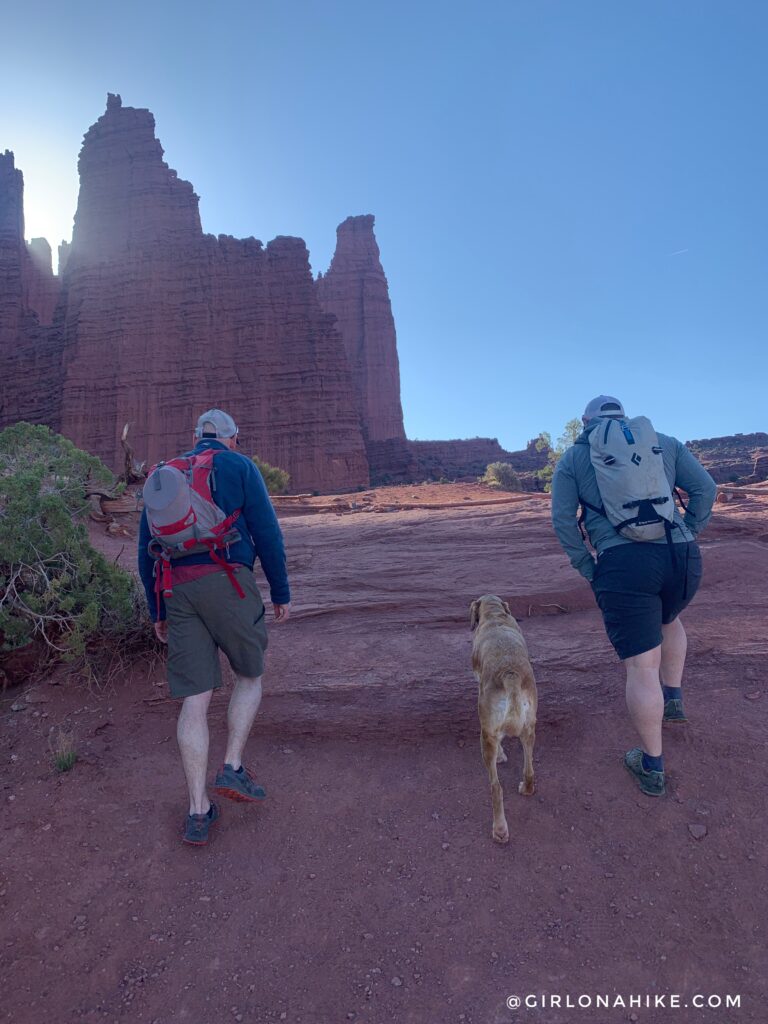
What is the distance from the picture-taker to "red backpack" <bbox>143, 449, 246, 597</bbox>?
11.0ft

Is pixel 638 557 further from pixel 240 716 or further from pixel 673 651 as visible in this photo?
pixel 240 716

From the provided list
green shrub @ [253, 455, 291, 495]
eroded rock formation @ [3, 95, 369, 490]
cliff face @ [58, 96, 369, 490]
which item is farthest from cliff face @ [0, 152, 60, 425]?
green shrub @ [253, 455, 291, 495]

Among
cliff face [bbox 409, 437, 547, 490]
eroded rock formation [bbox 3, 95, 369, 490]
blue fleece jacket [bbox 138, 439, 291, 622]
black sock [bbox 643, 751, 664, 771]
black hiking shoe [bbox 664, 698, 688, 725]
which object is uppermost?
eroded rock formation [bbox 3, 95, 369, 490]

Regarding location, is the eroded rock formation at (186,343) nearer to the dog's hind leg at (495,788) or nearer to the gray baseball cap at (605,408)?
the gray baseball cap at (605,408)

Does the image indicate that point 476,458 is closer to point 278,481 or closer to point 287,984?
point 278,481

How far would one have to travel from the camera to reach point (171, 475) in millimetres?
3400

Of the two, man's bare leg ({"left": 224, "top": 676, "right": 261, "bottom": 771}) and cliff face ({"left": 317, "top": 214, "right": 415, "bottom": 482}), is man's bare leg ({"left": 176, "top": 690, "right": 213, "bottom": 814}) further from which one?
cliff face ({"left": 317, "top": 214, "right": 415, "bottom": 482})

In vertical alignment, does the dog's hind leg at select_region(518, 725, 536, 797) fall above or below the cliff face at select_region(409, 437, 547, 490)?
below

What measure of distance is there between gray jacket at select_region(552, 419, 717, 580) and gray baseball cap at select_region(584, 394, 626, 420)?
60 millimetres

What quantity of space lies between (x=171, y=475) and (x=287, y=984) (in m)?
2.44

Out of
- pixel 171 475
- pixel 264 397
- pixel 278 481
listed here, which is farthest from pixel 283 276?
pixel 171 475

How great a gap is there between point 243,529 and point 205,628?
60 cm

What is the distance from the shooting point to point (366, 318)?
67312 millimetres

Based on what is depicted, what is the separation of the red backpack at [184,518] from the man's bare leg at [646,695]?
2202 millimetres
